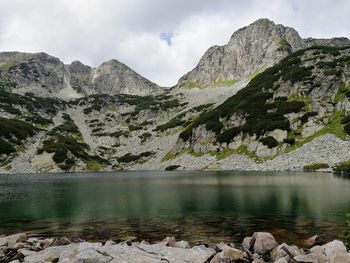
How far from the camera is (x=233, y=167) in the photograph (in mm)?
135875

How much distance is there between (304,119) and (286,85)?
97.4 ft

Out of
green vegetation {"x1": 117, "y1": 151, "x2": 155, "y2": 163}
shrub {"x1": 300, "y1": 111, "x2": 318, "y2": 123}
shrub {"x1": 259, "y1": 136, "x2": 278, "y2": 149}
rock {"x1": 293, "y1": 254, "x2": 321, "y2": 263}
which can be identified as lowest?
rock {"x1": 293, "y1": 254, "x2": 321, "y2": 263}

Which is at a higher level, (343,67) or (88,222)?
(343,67)

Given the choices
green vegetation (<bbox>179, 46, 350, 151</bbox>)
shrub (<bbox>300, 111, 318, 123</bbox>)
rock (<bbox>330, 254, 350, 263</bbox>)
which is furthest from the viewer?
green vegetation (<bbox>179, 46, 350, 151</bbox>)

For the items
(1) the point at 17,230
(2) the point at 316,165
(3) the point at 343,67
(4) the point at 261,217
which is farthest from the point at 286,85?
(1) the point at 17,230

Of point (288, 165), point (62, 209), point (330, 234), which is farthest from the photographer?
point (288, 165)

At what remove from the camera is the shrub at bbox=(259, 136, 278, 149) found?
13155 centimetres

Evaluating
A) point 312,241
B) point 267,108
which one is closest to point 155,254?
point 312,241

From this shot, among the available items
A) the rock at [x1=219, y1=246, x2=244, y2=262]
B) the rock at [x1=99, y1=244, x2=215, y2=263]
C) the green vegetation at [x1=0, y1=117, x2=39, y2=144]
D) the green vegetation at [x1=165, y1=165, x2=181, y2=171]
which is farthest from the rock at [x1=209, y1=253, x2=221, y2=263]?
the green vegetation at [x1=0, y1=117, x2=39, y2=144]

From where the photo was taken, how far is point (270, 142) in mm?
132625

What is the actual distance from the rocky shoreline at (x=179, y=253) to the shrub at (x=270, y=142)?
367 feet

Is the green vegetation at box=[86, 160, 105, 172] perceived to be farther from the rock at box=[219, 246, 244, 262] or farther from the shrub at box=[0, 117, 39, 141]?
the rock at box=[219, 246, 244, 262]

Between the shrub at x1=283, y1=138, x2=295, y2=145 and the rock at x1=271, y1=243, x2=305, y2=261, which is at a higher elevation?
the shrub at x1=283, y1=138, x2=295, y2=145

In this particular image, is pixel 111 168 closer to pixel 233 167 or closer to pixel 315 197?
pixel 233 167
